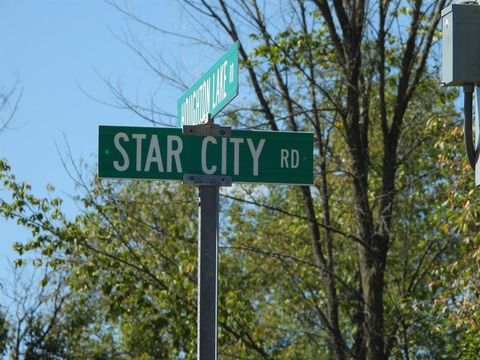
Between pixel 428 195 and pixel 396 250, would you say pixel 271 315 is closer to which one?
pixel 396 250

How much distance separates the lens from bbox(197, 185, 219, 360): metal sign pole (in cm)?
554

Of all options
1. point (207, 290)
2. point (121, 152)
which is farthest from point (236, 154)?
point (207, 290)

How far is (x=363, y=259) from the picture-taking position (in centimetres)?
1377

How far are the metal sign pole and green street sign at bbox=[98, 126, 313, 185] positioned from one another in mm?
331

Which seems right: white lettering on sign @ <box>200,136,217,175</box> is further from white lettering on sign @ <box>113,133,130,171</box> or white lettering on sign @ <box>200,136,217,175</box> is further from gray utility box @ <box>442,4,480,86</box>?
gray utility box @ <box>442,4,480,86</box>

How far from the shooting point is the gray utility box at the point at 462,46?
5.02 meters

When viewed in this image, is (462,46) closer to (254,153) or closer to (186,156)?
(254,153)

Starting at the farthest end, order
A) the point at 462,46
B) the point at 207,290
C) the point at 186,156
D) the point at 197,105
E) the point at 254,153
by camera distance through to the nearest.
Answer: the point at 197,105
the point at 254,153
the point at 186,156
the point at 207,290
the point at 462,46

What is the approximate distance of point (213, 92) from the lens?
5.97m

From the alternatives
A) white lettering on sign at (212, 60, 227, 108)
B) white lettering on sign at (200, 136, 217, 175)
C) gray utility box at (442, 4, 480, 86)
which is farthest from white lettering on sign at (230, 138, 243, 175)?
gray utility box at (442, 4, 480, 86)

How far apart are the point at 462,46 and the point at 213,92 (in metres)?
1.46

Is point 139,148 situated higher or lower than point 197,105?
lower

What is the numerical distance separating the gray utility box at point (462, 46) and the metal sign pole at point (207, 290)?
1.38 metres

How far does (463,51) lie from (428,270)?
10.4m
